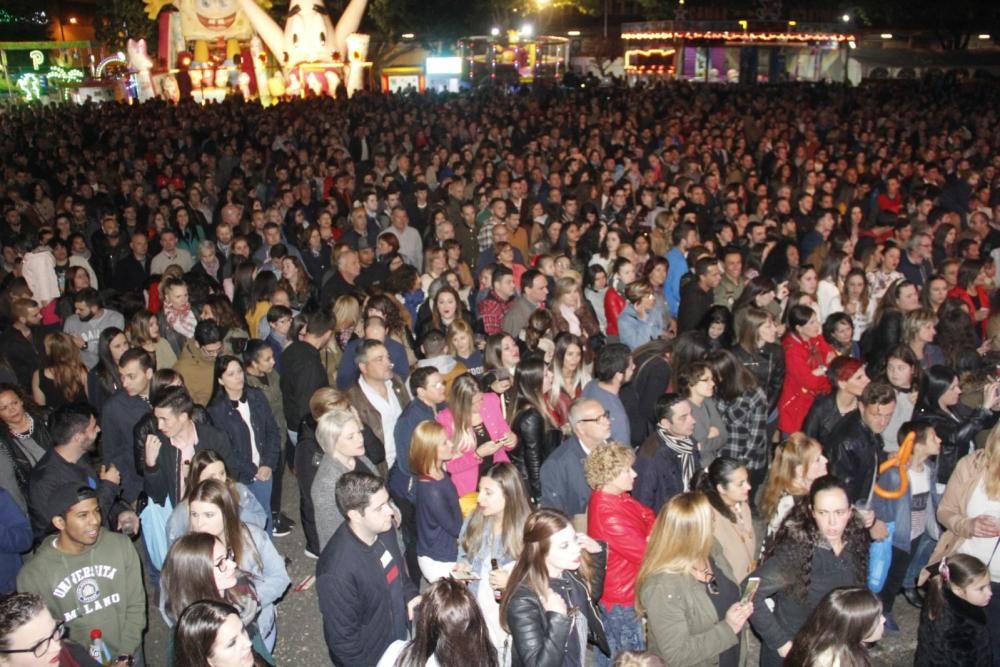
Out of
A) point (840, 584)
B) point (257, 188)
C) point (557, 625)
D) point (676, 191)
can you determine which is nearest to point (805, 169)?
point (676, 191)

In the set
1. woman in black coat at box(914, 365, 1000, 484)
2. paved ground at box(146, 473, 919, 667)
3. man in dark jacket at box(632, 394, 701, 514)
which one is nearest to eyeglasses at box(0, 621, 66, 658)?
paved ground at box(146, 473, 919, 667)

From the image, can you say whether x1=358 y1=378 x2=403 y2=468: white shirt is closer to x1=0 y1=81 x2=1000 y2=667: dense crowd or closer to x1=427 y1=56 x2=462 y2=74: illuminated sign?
x1=0 y1=81 x2=1000 y2=667: dense crowd

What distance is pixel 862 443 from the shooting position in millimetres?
4953

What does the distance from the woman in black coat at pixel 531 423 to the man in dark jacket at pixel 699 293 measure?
2961 millimetres

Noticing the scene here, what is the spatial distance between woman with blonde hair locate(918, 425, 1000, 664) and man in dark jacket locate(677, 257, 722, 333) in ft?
11.9

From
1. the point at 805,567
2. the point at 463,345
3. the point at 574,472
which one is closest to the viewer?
the point at 805,567

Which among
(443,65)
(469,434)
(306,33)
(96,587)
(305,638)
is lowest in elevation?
(305,638)

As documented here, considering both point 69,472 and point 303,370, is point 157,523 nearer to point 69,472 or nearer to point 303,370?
point 69,472

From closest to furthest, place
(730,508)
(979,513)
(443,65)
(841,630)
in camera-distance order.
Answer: (841,630) < (730,508) < (979,513) < (443,65)

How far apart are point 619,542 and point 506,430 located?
1469 millimetres

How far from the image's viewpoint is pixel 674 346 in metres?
6.34

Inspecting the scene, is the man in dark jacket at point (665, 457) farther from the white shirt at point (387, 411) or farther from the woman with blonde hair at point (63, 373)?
the woman with blonde hair at point (63, 373)

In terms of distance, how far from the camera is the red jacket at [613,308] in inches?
317

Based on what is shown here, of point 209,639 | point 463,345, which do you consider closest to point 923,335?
point 463,345
